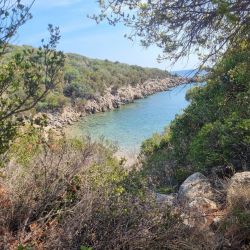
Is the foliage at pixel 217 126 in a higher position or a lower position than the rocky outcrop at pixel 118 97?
higher

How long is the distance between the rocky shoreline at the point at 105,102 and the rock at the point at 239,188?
4770 centimetres

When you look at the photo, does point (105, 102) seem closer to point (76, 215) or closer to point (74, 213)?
point (74, 213)

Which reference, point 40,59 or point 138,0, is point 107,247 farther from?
point 138,0

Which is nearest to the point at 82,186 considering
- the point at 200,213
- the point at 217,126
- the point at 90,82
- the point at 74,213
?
the point at 74,213

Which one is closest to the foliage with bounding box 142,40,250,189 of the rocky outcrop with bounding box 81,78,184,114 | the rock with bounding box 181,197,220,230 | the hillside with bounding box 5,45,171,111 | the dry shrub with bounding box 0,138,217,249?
the rock with bounding box 181,197,220,230

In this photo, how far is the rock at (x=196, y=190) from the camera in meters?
7.92

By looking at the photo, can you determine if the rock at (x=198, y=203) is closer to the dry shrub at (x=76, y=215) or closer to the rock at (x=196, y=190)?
the rock at (x=196, y=190)

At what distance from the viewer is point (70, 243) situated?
5.19 meters

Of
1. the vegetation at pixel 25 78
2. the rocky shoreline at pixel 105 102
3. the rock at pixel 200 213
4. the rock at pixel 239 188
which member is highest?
the vegetation at pixel 25 78

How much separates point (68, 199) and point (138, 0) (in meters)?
3.17

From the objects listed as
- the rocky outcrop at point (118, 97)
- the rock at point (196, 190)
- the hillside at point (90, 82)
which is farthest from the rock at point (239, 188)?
the rocky outcrop at point (118, 97)

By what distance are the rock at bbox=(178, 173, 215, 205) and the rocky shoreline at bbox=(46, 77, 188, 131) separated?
46.6 meters

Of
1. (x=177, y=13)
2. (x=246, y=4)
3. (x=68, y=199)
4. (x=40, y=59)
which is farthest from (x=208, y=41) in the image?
(x=68, y=199)

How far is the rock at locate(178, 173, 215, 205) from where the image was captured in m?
7.92
